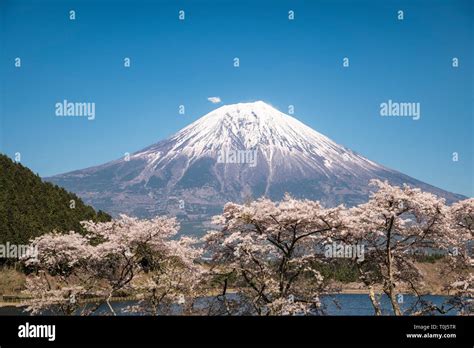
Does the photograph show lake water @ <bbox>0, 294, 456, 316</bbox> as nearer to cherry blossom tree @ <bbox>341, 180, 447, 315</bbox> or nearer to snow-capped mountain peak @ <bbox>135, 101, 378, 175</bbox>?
cherry blossom tree @ <bbox>341, 180, 447, 315</bbox>

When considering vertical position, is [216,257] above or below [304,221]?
below

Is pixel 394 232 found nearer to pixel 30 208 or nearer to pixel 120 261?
pixel 120 261

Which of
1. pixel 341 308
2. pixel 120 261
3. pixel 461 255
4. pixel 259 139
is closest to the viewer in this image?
pixel 461 255

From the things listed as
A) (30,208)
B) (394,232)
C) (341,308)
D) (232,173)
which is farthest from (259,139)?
(394,232)

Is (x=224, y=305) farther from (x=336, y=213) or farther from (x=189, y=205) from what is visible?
(x=189, y=205)
